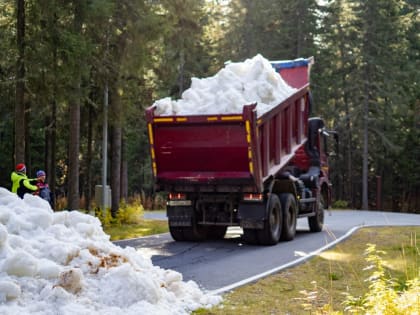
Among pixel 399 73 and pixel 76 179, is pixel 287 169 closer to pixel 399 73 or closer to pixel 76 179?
pixel 76 179

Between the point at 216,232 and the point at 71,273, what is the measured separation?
9.70 m

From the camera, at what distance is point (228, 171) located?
44.3 ft

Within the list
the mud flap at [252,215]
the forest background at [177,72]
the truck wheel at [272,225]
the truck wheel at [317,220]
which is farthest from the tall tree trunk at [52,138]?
the truck wheel at [317,220]

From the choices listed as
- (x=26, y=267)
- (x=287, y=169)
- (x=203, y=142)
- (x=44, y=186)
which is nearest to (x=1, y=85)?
(x=44, y=186)

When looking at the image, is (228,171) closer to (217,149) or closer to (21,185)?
(217,149)

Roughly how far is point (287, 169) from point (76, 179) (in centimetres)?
589

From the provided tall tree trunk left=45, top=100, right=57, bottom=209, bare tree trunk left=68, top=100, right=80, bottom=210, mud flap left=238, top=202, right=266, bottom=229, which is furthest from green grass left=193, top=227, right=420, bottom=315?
tall tree trunk left=45, top=100, right=57, bottom=209

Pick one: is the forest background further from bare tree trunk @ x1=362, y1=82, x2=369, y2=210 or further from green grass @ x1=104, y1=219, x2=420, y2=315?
green grass @ x1=104, y1=219, x2=420, y2=315

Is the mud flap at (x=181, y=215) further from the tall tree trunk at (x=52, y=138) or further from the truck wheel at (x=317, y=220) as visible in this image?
the tall tree trunk at (x=52, y=138)

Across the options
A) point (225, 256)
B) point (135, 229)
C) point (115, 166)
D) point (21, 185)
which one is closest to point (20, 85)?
point (21, 185)

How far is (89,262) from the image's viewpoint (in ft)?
22.1

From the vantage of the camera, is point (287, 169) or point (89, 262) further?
point (287, 169)

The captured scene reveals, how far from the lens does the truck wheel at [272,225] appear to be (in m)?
13.8

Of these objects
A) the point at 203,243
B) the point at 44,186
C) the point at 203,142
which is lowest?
the point at 203,243
